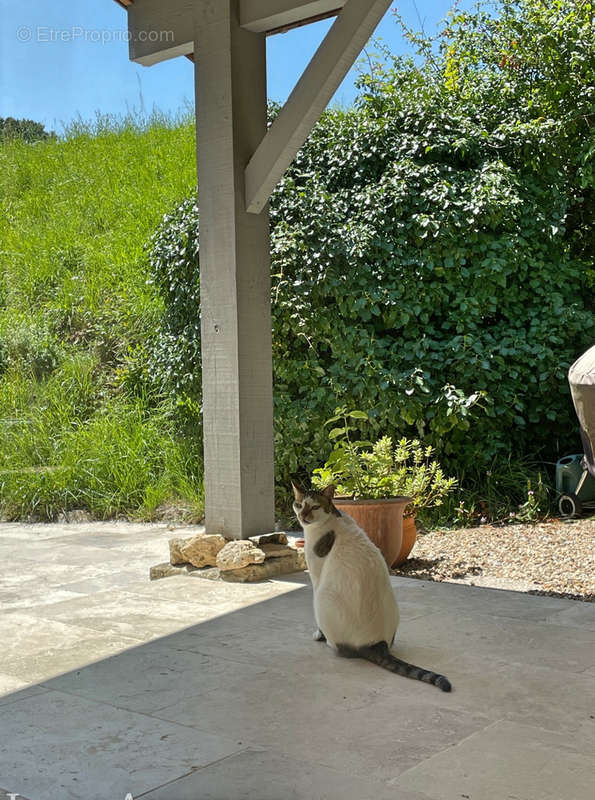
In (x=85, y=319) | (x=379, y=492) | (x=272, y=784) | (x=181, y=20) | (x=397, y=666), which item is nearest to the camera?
(x=272, y=784)

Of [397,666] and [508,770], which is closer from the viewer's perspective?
[508,770]

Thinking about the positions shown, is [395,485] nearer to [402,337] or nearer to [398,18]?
[402,337]

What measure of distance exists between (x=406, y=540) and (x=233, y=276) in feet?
6.45

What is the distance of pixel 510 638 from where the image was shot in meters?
3.20

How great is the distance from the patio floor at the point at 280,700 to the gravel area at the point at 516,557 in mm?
865

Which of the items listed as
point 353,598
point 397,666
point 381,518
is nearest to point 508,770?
point 397,666

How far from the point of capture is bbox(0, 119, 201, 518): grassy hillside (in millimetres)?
7184

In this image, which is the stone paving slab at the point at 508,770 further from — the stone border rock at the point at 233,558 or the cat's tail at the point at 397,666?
the stone border rock at the point at 233,558

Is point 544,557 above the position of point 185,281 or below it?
below

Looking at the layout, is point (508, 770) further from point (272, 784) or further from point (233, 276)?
point (233, 276)

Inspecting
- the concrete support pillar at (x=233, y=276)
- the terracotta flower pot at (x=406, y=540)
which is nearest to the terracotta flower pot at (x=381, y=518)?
the terracotta flower pot at (x=406, y=540)

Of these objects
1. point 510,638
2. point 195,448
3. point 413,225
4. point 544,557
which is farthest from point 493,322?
point 510,638

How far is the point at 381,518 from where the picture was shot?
4719mm

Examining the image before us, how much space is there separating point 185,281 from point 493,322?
2.55 m
